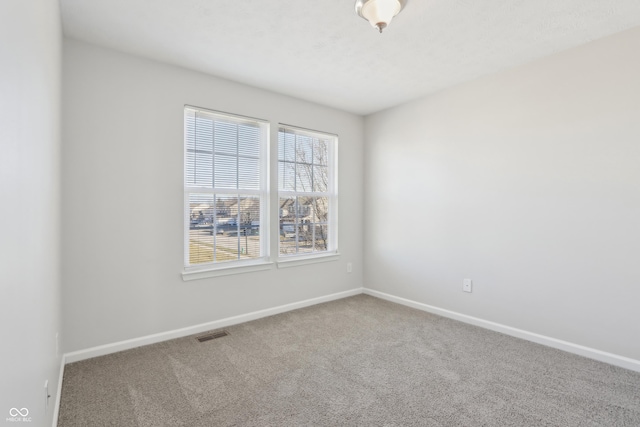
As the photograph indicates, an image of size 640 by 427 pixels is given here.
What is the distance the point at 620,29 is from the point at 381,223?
2.80 m

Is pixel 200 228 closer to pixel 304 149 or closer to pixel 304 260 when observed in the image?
pixel 304 260

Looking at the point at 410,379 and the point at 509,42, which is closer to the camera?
the point at 410,379

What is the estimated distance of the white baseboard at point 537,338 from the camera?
7.95ft

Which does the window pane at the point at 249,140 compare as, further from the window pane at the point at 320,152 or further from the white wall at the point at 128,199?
the window pane at the point at 320,152

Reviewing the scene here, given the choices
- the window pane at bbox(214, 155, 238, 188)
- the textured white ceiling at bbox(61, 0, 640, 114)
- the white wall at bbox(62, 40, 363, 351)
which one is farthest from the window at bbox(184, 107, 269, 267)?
the textured white ceiling at bbox(61, 0, 640, 114)

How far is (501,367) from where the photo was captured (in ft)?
7.95

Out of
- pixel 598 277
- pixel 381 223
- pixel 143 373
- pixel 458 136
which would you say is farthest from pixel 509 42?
pixel 143 373

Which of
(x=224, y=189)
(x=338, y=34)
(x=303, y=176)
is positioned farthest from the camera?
(x=303, y=176)

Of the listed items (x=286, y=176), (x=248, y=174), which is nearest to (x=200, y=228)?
(x=248, y=174)

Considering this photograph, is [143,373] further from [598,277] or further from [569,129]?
[569,129]

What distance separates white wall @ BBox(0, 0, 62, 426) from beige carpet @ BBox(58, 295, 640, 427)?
2.47 ft

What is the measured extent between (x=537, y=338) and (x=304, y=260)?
2.44m

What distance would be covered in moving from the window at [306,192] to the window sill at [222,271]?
1.10 ft

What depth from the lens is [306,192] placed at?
4.00 metres
